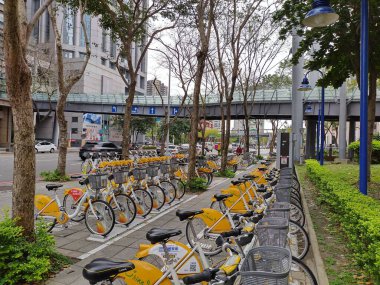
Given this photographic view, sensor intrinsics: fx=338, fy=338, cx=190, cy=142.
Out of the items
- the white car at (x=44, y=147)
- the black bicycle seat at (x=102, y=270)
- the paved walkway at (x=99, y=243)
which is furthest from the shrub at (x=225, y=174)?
the white car at (x=44, y=147)

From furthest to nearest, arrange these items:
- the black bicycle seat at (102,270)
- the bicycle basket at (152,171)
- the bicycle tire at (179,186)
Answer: the bicycle tire at (179,186), the bicycle basket at (152,171), the black bicycle seat at (102,270)

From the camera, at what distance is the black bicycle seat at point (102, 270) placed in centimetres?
243

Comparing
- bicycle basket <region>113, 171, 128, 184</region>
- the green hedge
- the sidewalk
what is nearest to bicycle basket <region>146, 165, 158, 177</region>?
bicycle basket <region>113, 171, 128, 184</region>

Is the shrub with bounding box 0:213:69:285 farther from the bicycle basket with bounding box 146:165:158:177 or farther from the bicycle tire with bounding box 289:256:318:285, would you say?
the bicycle basket with bounding box 146:165:158:177

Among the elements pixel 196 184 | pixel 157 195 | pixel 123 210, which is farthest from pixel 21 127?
pixel 196 184

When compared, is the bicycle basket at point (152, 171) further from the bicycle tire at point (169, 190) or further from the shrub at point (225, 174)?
the shrub at point (225, 174)

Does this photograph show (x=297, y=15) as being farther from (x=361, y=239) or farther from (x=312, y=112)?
(x=312, y=112)

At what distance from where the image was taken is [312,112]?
88.5 ft

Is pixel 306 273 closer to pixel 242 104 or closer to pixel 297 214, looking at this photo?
pixel 297 214

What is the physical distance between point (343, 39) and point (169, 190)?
21.9ft

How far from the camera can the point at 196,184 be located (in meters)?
11.3

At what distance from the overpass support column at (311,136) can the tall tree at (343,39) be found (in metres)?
22.9

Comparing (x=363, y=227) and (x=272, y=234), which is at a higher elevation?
(x=272, y=234)

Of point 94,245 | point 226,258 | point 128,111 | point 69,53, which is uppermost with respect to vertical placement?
point 69,53
